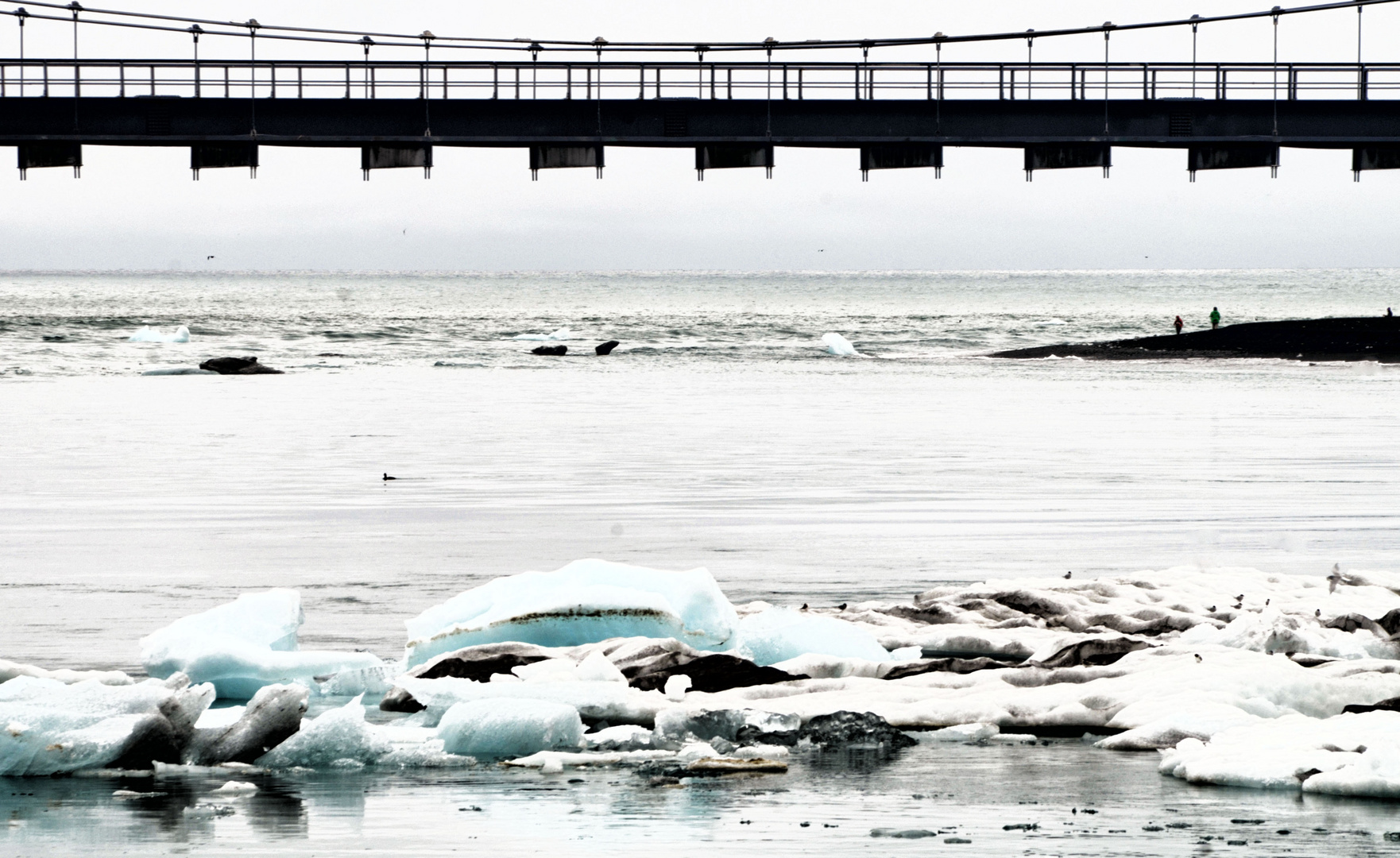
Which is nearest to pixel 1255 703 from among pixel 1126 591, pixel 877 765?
pixel 877 765

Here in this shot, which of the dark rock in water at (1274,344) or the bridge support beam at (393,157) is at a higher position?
the bridge support beam at (393,157)

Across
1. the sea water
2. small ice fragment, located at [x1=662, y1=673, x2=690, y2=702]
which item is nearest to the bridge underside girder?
the sea water

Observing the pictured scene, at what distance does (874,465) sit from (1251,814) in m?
15.2

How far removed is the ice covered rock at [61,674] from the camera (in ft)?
27.1

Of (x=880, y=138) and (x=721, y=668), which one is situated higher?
(x=880, y=138)

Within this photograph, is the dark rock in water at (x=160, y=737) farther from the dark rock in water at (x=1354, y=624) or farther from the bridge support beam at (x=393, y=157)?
the bridge support beam at (x=393, y=157)

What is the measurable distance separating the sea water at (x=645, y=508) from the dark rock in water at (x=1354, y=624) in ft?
8.78

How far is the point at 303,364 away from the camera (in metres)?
58.2

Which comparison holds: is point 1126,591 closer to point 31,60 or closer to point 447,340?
point 31,60

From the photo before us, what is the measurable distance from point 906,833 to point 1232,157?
2288 inches

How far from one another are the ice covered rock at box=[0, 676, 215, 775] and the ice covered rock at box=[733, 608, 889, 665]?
2.89 meters

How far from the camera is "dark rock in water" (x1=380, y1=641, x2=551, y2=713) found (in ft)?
28.8

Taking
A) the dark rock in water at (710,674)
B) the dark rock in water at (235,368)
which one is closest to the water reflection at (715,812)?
the dark rock in water at (710,674)

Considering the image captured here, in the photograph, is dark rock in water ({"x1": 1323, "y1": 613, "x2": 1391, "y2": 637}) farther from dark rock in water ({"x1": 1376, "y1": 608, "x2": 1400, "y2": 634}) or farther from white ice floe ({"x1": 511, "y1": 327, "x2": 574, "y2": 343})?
white ice floe ({"x1": 511, "y1": 327, "x2": 574, "y2": 343})
